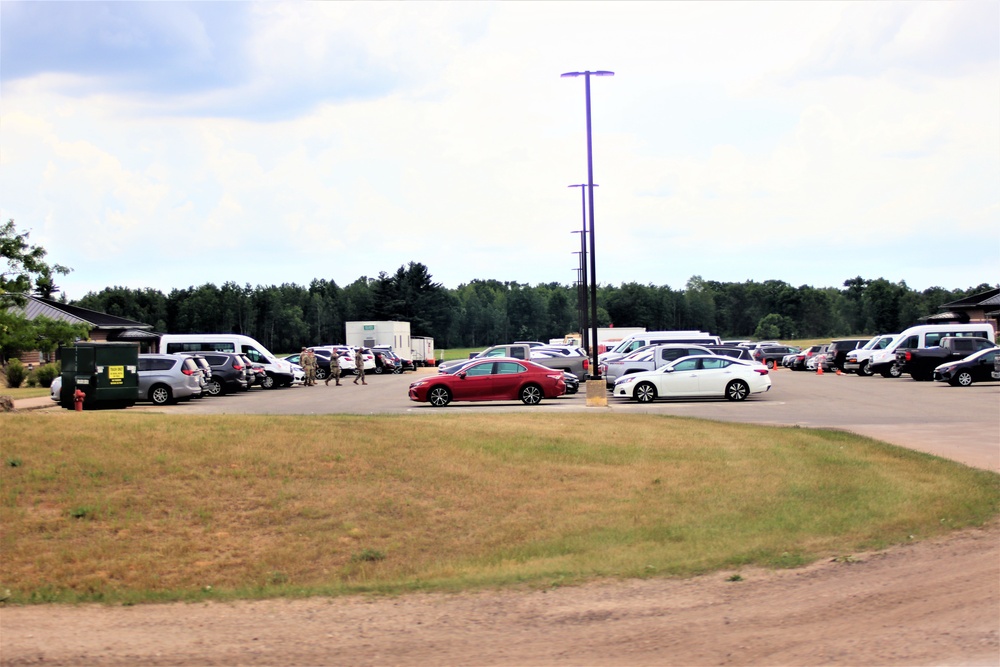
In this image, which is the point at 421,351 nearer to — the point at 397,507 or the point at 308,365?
the point at 308,365

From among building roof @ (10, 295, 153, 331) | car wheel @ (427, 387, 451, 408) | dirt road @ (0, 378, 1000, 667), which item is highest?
building roof @ (10, 295, 153, 331)

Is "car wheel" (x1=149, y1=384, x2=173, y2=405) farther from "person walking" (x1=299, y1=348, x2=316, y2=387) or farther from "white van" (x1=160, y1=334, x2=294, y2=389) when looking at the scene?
"person walking" (x1=299, y1=348, x2=316, y2=387)

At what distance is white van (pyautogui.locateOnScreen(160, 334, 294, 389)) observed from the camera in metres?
44.5

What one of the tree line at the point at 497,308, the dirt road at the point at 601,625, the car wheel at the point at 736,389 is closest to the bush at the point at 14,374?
the car wheel at the point at 736,389

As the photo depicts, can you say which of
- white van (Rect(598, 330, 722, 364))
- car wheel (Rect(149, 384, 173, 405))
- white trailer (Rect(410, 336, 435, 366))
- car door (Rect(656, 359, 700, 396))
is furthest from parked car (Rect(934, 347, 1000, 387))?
white trailer (Rect(410, 336, 435, 366))

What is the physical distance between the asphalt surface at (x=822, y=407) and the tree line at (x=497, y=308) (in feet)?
287

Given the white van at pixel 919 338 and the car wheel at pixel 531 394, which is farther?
the white van at pixel 919 338

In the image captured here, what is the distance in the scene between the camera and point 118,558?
988 cm

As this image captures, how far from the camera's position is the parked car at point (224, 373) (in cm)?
3853

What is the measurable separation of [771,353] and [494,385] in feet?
150

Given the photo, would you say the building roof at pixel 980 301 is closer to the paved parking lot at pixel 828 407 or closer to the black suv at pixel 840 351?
the black suv at pixel 840 351

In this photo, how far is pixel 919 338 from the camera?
1695 inches

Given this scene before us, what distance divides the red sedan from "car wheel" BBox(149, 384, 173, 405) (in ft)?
27.4

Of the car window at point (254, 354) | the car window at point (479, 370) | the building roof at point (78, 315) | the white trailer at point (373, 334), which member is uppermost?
the building roof at point (78, 315)
